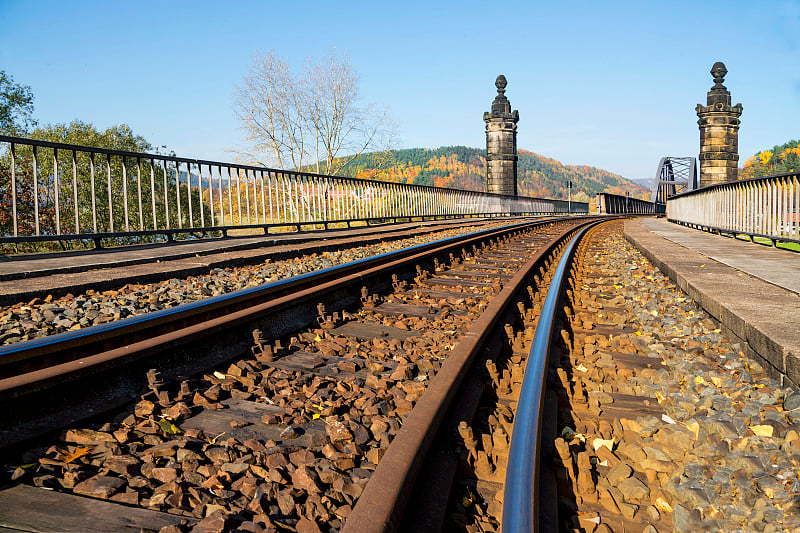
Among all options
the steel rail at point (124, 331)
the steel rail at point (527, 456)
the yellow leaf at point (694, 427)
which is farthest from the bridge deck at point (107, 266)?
the yellow leaf at point (694, 427)

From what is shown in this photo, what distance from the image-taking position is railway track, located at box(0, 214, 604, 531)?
1890mm

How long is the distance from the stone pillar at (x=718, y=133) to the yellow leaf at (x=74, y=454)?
124 ft

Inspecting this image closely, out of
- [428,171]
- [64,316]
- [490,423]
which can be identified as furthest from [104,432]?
[428,171]

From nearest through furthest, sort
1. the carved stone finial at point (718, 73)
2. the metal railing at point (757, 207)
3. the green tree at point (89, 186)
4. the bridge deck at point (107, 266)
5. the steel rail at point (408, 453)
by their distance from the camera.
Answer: the steel rail at point (408, 453)
the bridge deck at point (107, 266)
the metal railing at point (757, 207)
the green tree at point (89, 186)
the carved stone finial at point (718, 73)

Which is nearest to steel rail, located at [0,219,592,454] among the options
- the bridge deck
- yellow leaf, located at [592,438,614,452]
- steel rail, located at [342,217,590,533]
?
steel rail, located at [342,217,590,533]

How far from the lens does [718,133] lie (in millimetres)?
34219

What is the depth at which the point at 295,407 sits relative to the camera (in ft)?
9.29

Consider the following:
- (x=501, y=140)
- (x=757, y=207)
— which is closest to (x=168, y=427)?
(x=757, y=207)

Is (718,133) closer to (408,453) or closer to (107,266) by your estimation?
(107,266)

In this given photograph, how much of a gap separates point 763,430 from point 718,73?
3769cm

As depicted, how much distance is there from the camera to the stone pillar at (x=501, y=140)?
1651 inches

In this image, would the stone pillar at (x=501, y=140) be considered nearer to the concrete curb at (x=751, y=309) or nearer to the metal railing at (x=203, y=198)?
the metal railing at (x=203, y=198)

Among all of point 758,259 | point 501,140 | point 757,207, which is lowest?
point 758,259

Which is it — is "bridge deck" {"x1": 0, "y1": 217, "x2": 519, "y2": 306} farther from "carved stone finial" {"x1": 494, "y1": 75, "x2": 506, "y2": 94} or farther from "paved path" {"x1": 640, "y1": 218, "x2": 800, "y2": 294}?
"carved stone finial" {"x1": 494, "y1": 75, "x2": 506, "y2": 94}
